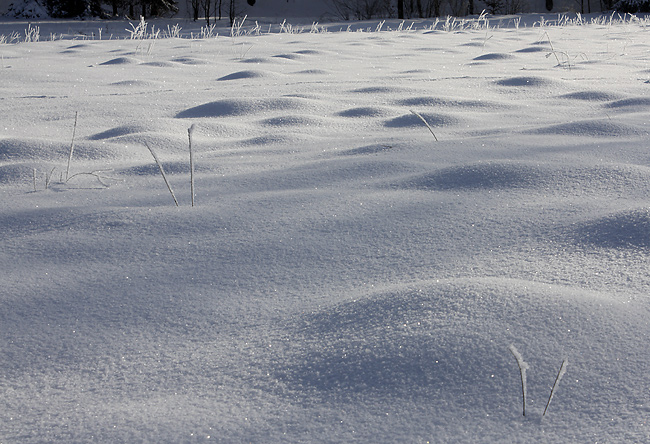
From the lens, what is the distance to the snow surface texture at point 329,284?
75cm

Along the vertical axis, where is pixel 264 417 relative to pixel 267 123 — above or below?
below

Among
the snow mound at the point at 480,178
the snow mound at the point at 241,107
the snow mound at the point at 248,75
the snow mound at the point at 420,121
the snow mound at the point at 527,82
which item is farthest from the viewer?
the snow mound at the point at 248,75

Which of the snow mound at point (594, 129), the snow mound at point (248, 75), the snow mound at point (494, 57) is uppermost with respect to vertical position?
the snow mound at point (494, 57)

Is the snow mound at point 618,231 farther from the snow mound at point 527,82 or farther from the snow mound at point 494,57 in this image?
the snow mound at point 494,57

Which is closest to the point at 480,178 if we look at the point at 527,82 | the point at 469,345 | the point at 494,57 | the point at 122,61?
the point at 469,345

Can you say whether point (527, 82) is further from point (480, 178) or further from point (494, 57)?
point (480, 178)

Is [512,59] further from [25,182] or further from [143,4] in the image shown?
[143,4]

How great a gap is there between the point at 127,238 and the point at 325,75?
126 inches

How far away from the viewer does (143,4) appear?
63.9 ft

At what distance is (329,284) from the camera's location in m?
1.10

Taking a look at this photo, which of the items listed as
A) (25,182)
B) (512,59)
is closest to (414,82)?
(512,59)

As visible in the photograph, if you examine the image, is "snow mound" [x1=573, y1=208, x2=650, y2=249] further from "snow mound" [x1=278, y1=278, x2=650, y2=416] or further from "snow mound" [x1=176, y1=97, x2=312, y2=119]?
"snow mound" [x1=176, y1=97, x2=312, y2=119]

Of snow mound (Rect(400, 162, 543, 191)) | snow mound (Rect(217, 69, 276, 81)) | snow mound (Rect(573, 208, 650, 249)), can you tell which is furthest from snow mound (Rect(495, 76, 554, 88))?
snow mound (Rect(573, 208, 650, 249))

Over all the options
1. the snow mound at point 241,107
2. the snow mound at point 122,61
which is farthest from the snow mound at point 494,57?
the snow mound at point 122,61
